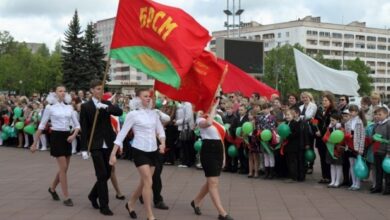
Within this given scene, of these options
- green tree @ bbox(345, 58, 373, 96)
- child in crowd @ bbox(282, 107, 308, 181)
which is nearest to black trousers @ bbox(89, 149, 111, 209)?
child in crowd @ bbox(282, 107, 308, 181)

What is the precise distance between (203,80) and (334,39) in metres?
152

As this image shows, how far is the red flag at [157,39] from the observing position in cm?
831

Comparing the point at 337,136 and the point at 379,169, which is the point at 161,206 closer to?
the point at 337,136

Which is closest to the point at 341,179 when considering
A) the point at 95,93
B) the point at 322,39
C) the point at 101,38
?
the point at 95,93

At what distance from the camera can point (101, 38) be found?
→ 167750 millimetres

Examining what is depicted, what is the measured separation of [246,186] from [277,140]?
1.56m

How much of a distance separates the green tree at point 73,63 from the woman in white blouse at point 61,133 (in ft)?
215

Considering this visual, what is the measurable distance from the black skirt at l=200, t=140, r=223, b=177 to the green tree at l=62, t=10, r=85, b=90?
67681 millimetres

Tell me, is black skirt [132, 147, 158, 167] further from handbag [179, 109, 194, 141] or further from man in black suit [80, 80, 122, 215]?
handbag [179, 109, 194, 141]

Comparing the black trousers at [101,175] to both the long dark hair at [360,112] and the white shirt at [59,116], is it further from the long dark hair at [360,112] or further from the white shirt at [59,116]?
the long dark hair at [360,112]

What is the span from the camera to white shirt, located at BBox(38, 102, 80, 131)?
10.2 m

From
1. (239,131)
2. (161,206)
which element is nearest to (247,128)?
(239,131)

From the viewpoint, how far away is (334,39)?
6102 inches

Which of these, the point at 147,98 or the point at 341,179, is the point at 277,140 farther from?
the point at 147,98
